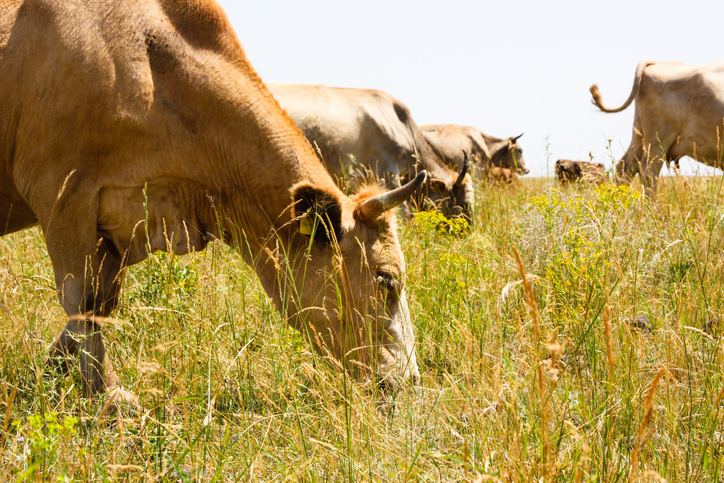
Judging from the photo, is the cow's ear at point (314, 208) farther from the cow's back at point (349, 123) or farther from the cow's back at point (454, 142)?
the cow's back at point (454, 142)

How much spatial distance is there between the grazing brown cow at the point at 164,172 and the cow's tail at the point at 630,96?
7655 millimetres

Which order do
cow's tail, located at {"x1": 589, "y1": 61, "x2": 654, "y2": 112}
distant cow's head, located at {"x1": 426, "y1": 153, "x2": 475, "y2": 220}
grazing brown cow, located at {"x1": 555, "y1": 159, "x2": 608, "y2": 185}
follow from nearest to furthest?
1. grazing brown cow, located at {"x1": 555, "y1": 159, "x2": 608, "y2": 185}
2. distant cow's head, located at {"x1": 426, "y1": 153, "x2": 475, "y2": 220}
3. cow's tail, located at {"x1": 589, "y1": 61, "x2": 654, "y2": 112}

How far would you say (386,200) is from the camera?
11.1ft

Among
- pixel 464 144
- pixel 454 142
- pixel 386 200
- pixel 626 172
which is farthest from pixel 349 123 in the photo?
pixel 386 200

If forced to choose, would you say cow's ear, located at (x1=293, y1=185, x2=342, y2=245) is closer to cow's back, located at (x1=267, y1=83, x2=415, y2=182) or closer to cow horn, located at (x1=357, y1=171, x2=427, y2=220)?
cow horn, located at (x1=357, y1=171, x2=427, y2=220)

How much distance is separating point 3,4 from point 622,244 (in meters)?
4.04

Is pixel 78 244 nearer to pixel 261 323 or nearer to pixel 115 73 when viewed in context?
pixel 115 73

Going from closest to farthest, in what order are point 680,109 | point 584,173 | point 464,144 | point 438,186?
point 584,173 → point 680,109 → point 438,186 → point 464,144

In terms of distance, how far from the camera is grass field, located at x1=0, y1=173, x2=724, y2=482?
1.99 metres

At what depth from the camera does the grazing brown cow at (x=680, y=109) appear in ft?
28.1

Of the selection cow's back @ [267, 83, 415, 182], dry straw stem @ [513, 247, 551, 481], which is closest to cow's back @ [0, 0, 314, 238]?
dry straw stem @ [513, 247, 551, 481]

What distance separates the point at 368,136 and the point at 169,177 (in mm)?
7135

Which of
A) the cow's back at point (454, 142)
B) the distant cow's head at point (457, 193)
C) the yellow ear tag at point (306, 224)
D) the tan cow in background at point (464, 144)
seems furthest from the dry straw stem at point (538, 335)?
the cow's back at point (454, 142)

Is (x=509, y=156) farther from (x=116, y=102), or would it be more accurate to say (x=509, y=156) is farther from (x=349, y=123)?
(x=116, y=102)
